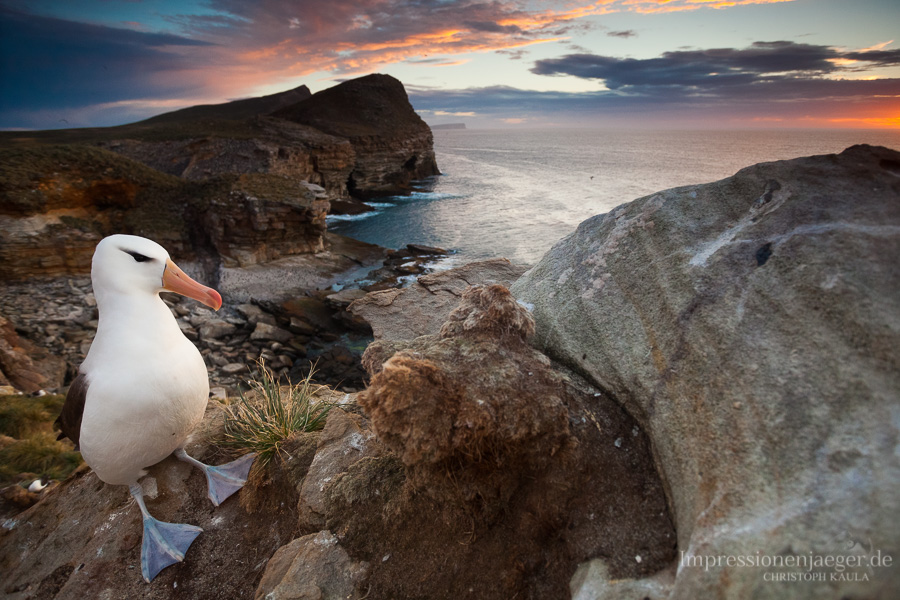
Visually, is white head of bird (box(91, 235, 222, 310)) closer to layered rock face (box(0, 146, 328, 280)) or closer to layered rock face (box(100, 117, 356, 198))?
layered rock face (box(0, 146, 328, 280))

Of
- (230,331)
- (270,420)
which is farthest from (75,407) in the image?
(230,331)

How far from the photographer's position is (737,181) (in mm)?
3029

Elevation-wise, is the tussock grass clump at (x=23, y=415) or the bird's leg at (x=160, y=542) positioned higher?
the bird's leg at (x=160, y=542)

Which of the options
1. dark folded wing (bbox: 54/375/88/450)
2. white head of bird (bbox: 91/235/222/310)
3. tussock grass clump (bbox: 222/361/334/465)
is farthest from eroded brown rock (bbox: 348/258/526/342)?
dark folded wing (bbox: 54/375/88/450)

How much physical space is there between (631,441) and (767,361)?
95 centimetres

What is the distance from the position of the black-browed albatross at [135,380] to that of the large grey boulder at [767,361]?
2995mm

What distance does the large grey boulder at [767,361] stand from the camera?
1571 mm

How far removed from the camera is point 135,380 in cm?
322

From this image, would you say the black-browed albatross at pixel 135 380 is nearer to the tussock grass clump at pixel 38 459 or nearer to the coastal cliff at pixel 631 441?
the coastal cliff at pixel 631 441

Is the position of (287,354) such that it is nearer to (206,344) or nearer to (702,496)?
(206,344)

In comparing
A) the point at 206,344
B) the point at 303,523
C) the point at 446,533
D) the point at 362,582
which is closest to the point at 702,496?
the point at 446,533

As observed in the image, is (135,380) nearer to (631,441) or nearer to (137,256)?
(137,256)

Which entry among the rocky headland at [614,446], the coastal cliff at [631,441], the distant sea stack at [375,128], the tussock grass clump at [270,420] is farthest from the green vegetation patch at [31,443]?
the distant sea stack at [375,128]

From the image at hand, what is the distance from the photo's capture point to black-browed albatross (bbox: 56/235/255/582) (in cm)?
324
